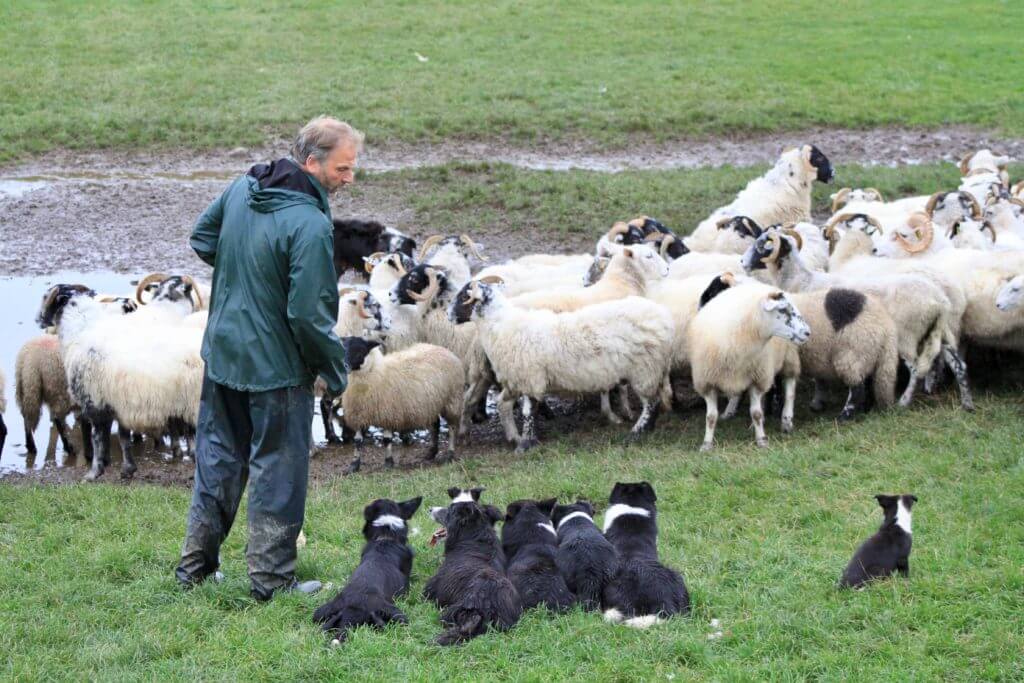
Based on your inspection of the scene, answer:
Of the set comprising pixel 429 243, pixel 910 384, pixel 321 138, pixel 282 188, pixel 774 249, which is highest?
pixel 321 138

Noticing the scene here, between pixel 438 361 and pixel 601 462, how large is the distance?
1.98m

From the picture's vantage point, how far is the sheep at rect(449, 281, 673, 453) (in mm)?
10531

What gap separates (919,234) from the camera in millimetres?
12266

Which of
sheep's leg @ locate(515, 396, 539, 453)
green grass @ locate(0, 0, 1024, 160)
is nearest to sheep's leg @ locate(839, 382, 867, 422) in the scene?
sheep's leg @ locate(515, 396, 539, 453)

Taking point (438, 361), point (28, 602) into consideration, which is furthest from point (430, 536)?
point (438, 361)

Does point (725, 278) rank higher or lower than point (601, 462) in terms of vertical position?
higher

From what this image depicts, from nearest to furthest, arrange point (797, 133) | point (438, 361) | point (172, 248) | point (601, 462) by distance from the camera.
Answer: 1. point (601, 462)
2. point (438, 361)
3. point (172, 248)
4. point (797, 133)

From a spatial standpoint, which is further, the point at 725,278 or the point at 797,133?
the point at 797,133

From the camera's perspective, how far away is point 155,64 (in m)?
25.5

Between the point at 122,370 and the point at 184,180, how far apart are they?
968 centimetres

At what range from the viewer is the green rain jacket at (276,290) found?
5.96m

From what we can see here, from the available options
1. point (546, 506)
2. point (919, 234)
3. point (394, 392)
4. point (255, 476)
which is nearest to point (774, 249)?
point (919, 234)

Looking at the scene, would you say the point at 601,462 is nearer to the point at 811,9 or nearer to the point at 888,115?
the point at 888,115

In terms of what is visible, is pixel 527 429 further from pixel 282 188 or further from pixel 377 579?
pixel 282 188
